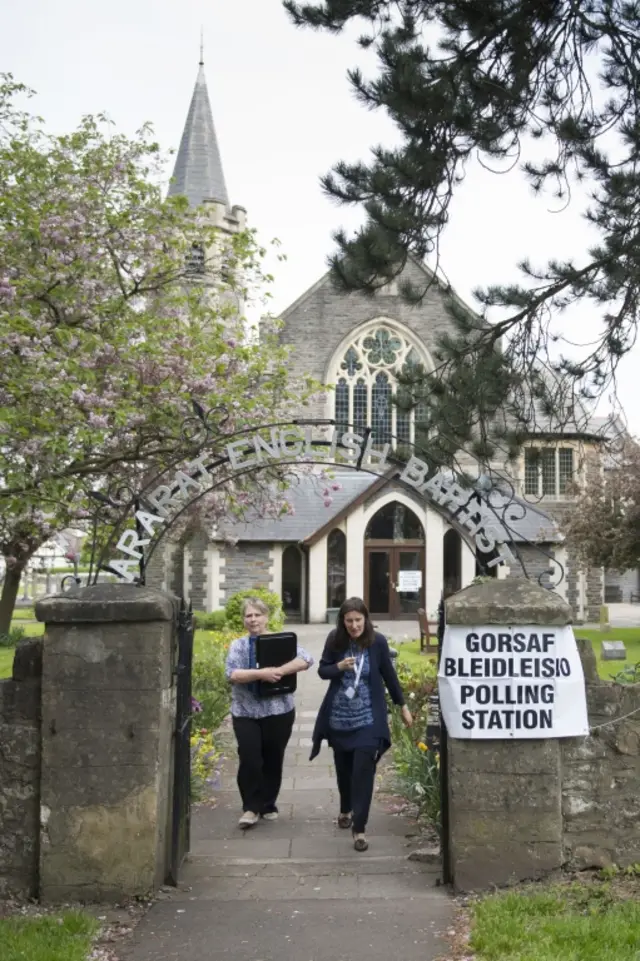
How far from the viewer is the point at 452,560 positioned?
32.6m

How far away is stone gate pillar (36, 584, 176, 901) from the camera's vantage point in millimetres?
5738

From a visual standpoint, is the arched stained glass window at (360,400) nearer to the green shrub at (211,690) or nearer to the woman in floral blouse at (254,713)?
the green shrub at (211,690)

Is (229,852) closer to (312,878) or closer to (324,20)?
(312,878)

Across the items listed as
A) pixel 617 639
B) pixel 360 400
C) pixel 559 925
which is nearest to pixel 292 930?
pixel 559 925

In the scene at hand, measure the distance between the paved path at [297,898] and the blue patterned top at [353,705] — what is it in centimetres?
82

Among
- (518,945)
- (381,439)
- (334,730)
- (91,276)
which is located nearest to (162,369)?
(91,276)

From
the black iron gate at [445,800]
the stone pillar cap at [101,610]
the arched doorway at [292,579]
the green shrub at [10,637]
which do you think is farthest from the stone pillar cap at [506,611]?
the arched doorway at [292,579]

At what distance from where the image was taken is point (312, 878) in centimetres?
619

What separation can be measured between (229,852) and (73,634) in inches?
81.7

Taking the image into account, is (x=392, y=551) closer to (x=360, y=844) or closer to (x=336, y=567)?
A: (x=336, y=567)

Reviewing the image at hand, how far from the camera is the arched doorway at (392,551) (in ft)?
106

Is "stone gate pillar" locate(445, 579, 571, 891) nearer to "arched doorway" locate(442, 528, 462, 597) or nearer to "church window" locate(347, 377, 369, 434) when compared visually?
"arched doorway" locate(442, 528, 462, 597)

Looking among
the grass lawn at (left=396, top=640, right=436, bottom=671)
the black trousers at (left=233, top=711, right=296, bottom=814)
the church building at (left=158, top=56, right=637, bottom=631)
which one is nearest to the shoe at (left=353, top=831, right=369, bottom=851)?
the black trousers at (left=233, top=711, right=296, bottom=814)

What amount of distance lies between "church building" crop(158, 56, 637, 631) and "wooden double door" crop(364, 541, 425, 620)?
0.03 m
